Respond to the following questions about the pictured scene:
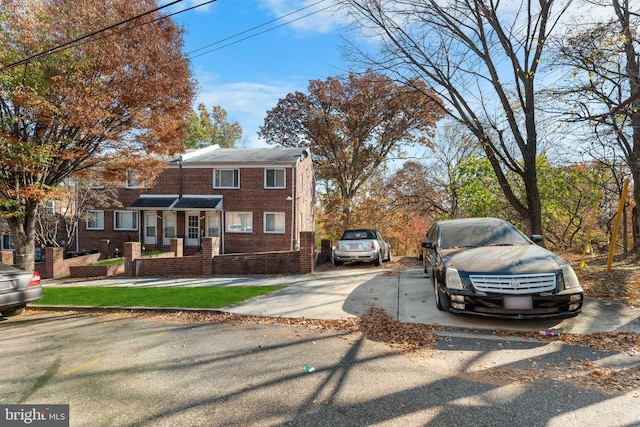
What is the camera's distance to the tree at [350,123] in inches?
917

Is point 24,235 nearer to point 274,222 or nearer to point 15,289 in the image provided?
point 15,289

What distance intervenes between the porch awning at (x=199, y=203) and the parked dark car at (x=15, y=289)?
1396 centimetres

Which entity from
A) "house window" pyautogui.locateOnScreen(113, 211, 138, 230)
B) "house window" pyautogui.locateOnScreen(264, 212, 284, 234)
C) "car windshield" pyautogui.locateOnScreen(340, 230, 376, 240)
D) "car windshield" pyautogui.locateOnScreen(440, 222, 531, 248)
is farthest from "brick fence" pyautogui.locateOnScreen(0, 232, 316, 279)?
"house window" pyautogui.locateOnScreen(113, 211, 138, 230)

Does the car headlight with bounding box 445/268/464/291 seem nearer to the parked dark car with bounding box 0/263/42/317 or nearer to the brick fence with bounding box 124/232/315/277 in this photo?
the brick fence with bounding box 124/232/315/277

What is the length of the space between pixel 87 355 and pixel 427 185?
20.1 meters

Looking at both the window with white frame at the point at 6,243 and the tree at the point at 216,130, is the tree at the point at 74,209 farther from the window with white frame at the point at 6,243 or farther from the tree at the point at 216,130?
the tree at the point at 216,130

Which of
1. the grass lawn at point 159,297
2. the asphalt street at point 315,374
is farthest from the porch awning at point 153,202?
the asphalt street at point 315,374

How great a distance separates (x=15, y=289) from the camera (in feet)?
21.8

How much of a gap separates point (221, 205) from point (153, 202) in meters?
4.41

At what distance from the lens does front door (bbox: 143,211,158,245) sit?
74.7 ft

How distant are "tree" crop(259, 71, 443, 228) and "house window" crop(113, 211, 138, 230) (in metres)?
11.9

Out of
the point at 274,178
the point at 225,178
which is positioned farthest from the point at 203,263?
the point at 225,178

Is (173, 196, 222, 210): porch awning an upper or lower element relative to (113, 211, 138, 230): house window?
upper

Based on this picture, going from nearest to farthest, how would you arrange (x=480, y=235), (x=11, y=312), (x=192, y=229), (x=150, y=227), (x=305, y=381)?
(x=305, y=381), (x=480, y=235), (x=11, y=312), (x=192, y=229), (x=150, y=227)
